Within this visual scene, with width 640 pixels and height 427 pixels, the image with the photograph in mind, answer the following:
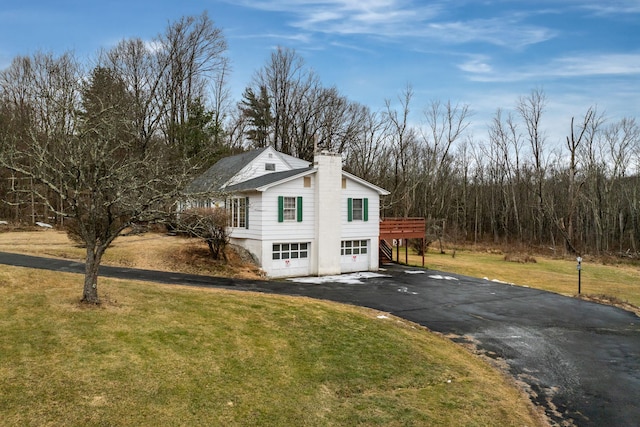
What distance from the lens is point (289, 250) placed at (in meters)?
21.3

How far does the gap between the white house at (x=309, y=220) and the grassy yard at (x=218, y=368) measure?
883 cm

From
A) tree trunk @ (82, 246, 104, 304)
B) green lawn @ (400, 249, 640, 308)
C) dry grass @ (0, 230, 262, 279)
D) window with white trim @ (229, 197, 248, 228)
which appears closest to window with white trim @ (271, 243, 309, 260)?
dry grass @ (0, 230, 262, 279)

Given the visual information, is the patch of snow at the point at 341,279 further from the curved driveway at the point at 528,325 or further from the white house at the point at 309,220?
the white house at the point at 309,220

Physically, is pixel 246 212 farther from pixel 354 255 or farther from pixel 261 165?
pixel 261 165

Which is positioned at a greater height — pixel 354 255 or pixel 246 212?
pixel 246 212

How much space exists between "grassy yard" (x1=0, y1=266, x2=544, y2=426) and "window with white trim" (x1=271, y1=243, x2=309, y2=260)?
28.8ft

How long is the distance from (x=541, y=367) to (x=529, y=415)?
2.79 meters

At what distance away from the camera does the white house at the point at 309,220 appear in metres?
20.6

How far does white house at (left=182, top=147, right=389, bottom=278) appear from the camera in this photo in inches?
811

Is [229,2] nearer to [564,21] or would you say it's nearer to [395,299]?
[395,299]

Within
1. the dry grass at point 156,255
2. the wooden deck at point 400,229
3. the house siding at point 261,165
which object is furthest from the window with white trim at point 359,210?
the house siding at point 261,165

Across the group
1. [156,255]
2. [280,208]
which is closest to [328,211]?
[280,208]

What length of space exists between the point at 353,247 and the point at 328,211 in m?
2.74

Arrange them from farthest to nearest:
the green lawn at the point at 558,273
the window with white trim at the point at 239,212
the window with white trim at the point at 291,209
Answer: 1. the window with white trim at the point at 239,212
2. the green lawn at the point at 558,273
3. the window with white trim at the point at 291,209
